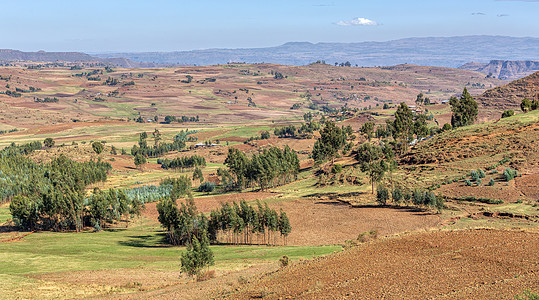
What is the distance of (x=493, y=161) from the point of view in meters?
98.5

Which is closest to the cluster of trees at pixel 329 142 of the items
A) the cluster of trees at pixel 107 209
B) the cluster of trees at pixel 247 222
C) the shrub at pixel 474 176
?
the shrub at pixel 474 176

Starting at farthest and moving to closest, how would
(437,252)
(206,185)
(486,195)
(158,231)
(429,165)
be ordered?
(206,185)
(429,165)
(158,231)
(486,195)
(437,252)

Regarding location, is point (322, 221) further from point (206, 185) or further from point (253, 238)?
point (206, 185)

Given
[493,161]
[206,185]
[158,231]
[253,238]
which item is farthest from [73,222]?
[493,161]

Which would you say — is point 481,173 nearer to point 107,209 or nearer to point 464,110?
point 464,110

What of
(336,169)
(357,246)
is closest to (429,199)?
(357,246)

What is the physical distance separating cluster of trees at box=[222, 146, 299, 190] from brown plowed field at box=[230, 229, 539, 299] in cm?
7305

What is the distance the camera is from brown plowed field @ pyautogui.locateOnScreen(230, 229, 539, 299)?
36.5 m

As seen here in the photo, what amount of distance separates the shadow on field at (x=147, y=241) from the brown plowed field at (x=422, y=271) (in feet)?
→ 126

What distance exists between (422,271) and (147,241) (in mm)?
55714

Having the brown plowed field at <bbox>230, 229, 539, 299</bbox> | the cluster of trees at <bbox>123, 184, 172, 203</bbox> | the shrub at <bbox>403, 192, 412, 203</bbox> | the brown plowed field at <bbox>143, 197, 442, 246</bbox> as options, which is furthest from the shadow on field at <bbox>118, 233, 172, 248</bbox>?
the shrub at <bbox>403, 192, 412, 203</bbox>

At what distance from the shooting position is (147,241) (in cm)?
8381

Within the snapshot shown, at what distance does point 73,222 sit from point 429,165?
80.0 m

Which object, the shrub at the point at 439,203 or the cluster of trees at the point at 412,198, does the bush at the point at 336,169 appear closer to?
the cluster of trees at the point at 412,198
